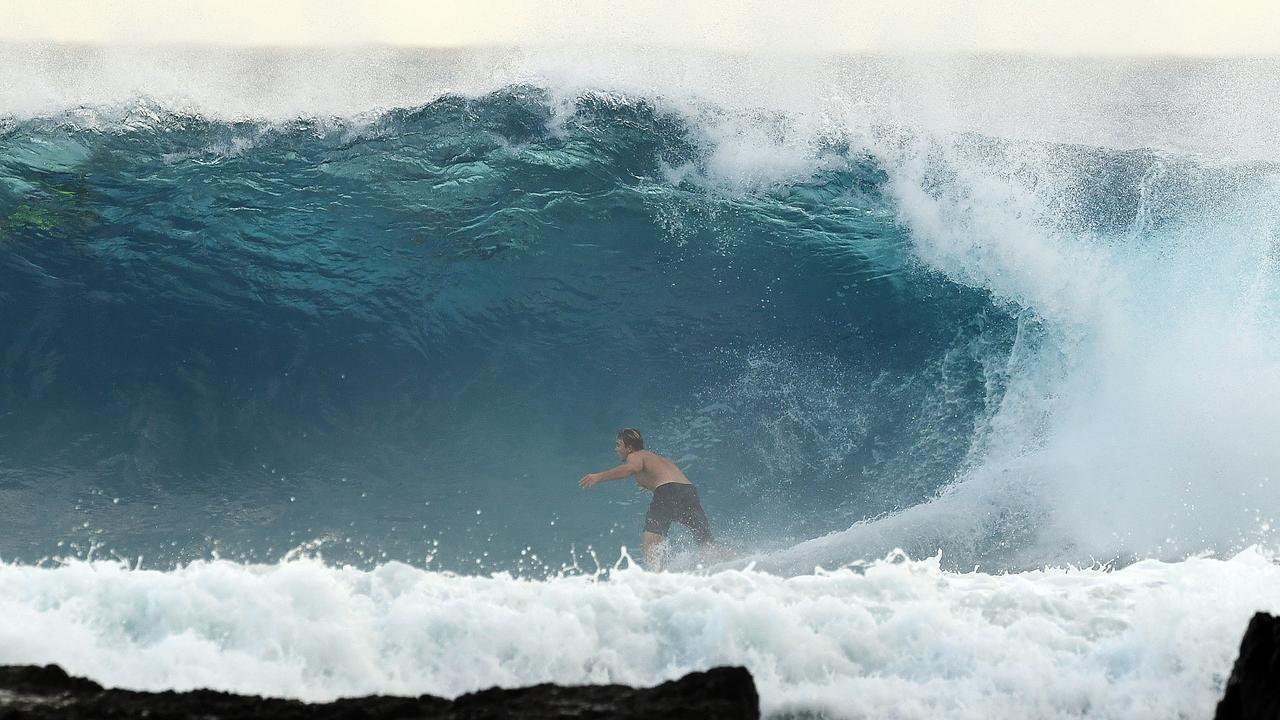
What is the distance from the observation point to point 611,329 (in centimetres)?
870

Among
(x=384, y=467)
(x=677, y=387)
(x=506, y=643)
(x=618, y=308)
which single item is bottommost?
(x=506, y=643)

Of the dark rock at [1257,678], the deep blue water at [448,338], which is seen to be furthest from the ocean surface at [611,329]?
the dark rock at [1257,678]

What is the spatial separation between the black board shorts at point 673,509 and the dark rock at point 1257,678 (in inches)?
163

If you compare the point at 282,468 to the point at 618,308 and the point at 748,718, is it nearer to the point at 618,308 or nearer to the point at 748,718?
the point at 618,308

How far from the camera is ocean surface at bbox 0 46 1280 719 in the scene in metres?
7.48

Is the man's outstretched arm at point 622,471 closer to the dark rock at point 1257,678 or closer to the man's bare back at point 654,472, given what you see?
the man's bare back at point 654,472

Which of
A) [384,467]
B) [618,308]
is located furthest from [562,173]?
[384,467]

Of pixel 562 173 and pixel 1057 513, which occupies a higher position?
pixel 562 173

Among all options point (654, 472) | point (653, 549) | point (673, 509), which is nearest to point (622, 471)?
point (654, 472)

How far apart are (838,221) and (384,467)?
5059mm

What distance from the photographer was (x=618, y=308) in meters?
8.80

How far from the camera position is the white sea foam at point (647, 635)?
355cm

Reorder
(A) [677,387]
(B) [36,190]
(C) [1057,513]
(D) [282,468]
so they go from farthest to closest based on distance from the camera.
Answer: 1. (B) [36,190]
2. (A) [677,387]
3. (D) [282,468]
4. (C) [1057,513]

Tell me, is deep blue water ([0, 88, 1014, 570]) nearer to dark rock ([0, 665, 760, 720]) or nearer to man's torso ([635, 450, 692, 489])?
man's torso ([635, 450, 692, 489])
